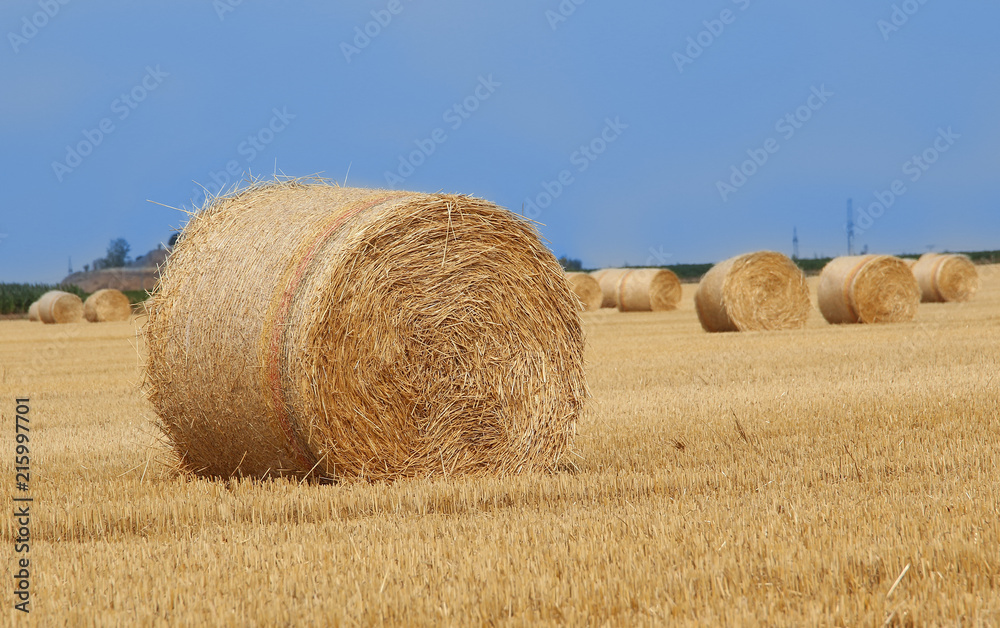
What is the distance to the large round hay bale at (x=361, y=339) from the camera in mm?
5820

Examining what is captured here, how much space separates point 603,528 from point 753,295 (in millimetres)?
14312

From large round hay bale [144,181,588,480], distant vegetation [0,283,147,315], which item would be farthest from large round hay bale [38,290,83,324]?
large round hay bale [144,181,588,480]

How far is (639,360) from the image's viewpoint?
1290cm

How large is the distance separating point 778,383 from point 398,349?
4.94 m

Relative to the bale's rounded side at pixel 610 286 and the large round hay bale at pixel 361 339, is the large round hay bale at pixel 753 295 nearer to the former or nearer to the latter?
the bale's rounded side at pixel 610 286

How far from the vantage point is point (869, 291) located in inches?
725

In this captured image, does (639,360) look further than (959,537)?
Yes

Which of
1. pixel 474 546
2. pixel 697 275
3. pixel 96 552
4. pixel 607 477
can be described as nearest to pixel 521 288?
pixel 607 477

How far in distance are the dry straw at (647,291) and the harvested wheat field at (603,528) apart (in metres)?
17.8

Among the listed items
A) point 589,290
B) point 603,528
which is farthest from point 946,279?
point 603,528

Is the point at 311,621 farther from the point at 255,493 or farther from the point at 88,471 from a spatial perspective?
the point at 88,471

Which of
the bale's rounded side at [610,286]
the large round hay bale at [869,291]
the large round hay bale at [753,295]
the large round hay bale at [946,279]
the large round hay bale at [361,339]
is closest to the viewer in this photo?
the large round hay bale at [361,339]

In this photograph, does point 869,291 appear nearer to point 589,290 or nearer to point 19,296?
point 589,290

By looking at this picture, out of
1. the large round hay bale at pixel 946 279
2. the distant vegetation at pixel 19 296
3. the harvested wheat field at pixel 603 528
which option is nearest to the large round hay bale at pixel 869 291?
the large round hay bale at pixel 946 279
